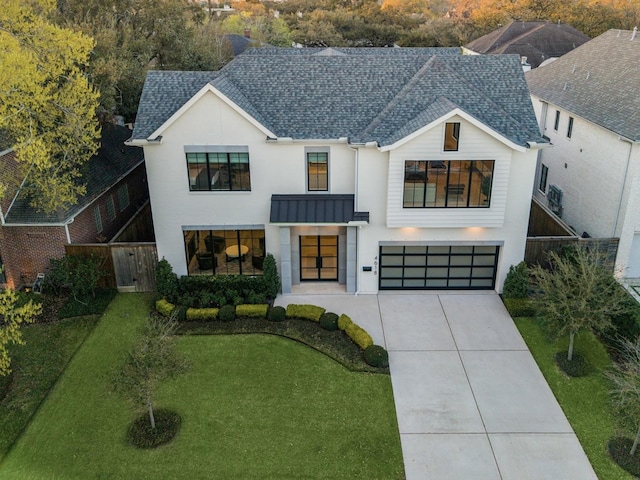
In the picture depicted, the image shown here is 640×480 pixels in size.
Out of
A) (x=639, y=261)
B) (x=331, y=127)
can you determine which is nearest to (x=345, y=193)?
(x=331, y=127)

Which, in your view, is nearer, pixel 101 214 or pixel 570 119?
pixel 101 214

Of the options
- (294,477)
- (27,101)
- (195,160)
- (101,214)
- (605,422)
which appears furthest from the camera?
(101,214)

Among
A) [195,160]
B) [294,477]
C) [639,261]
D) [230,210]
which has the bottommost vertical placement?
[294,477]

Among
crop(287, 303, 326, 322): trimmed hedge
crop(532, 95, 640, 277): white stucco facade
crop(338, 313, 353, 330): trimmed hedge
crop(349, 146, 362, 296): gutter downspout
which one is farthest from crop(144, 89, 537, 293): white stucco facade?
crop(532, 95, 640, 277): white stucco facade

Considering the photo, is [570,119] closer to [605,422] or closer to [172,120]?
[605,422]

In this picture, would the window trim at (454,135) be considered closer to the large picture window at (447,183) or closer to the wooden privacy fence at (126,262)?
the large picture window at (447,183)

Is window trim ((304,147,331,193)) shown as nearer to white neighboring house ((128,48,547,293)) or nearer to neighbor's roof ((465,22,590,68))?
white neighboring house ((128,48,547,293))
